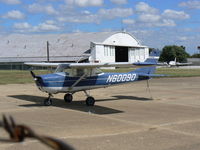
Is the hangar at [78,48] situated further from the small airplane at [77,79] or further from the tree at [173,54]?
the small airplane at [77,79]

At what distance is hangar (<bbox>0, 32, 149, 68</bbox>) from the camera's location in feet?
267

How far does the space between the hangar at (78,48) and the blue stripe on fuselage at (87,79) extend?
61.8 metres

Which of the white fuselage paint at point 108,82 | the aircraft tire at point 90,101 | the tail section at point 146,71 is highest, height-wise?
the tail section at point 146,71

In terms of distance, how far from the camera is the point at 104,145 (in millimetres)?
7070

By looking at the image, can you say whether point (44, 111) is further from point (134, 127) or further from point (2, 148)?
point (2, 148)

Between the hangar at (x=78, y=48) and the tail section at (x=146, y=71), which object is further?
the hangar at (x=78, y=48)

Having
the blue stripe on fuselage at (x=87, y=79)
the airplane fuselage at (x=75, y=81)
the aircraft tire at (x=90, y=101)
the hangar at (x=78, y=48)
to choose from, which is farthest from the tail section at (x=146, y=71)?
the hangar at (x=78, y=48)

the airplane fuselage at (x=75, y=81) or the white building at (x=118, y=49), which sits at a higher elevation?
the white building at (x=118, y=49)

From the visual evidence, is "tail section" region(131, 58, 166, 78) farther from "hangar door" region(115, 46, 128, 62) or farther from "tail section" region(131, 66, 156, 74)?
"hangar door" region(115, 46, 128, 62)

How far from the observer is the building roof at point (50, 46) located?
84000 millimetres

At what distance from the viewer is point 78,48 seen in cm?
8462

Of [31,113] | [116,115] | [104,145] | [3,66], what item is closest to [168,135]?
[104,145]

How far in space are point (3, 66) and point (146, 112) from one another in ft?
263

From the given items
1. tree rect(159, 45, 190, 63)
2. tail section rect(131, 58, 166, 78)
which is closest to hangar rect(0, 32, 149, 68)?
Answer: tree rect(159, 45, 190, 63)
